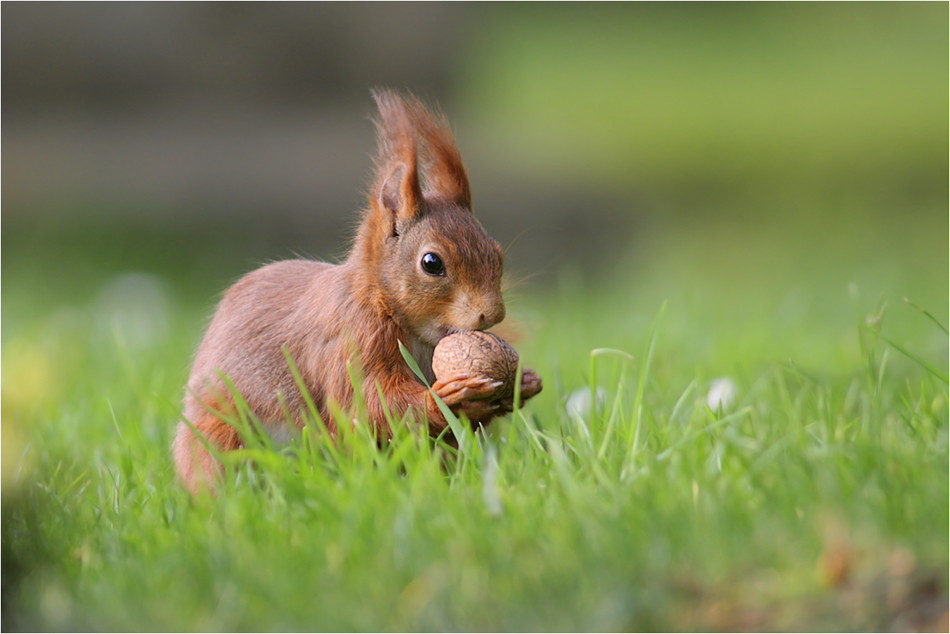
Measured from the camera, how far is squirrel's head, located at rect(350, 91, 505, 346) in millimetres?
2322

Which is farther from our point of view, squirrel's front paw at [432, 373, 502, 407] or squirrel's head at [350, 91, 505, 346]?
squirrel's head at [350, 91, 505, 346]

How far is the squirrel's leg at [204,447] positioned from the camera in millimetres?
2324

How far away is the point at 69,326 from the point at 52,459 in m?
2.09

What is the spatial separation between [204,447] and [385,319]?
17.0 inches

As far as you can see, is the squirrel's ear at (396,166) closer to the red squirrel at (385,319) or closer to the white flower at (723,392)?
the red squirrel at (385,319)

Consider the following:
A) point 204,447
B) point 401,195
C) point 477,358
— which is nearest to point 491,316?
point 477,358

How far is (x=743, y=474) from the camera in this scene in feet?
6.15

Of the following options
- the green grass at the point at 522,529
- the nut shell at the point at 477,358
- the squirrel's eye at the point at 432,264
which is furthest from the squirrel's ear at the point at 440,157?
the green grass at the point at 522,529

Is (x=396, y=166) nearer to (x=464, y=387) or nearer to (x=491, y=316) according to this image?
(x=491, y=316)

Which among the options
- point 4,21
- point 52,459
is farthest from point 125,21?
point 52,459

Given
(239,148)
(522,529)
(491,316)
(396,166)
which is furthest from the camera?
(239,148)

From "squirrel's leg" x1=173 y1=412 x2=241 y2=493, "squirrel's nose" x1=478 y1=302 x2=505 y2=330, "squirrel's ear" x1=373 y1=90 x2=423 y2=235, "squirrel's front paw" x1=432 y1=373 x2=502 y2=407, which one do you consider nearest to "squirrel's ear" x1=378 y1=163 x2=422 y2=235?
"squirrel's ear" x1=373 y1=90 x2=423 y2=235

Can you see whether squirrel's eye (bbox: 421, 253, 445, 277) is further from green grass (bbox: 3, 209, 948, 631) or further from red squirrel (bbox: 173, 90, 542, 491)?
A: green grass (bbox: 3, 209, 948, 631)

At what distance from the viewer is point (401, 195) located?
2.38m
